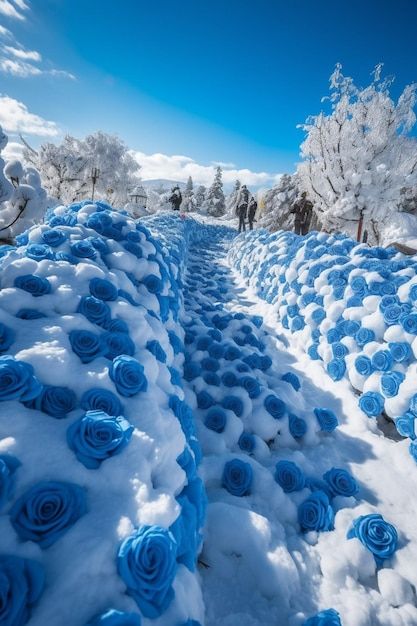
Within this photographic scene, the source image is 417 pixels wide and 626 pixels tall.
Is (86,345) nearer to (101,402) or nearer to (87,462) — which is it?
(101,402)

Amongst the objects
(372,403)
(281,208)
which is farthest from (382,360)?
(281,208)

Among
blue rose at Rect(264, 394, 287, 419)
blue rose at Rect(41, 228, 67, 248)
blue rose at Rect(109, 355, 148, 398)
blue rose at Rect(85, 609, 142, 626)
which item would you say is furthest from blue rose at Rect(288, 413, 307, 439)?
blue rose at Rect(41, 228, 67, 248)

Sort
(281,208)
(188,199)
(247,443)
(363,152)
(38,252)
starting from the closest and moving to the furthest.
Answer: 1. (38,252)
2. (247,443)
3. (363,152)
4. (281,208)
5. (188,199)

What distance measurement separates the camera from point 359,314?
162 inches

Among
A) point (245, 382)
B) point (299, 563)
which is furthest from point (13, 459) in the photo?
point (245, 382)

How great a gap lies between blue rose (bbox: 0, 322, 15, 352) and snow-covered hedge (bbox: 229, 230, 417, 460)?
10.9 ft

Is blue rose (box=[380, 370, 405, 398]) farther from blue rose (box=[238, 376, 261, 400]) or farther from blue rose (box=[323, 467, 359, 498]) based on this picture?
blue rose (box=[238, 376, 261, 400])

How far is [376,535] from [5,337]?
265cm

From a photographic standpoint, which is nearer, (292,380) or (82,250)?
(82,250)

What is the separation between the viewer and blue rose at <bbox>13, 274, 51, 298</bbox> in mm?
2259

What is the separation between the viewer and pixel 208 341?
4.14m

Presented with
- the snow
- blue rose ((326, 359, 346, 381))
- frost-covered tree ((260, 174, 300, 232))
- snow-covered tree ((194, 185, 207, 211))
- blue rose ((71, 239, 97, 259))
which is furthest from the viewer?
snow-covered tree ((194, 185, 207, 211))

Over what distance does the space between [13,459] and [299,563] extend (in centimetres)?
183

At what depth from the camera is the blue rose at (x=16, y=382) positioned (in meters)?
1.50
